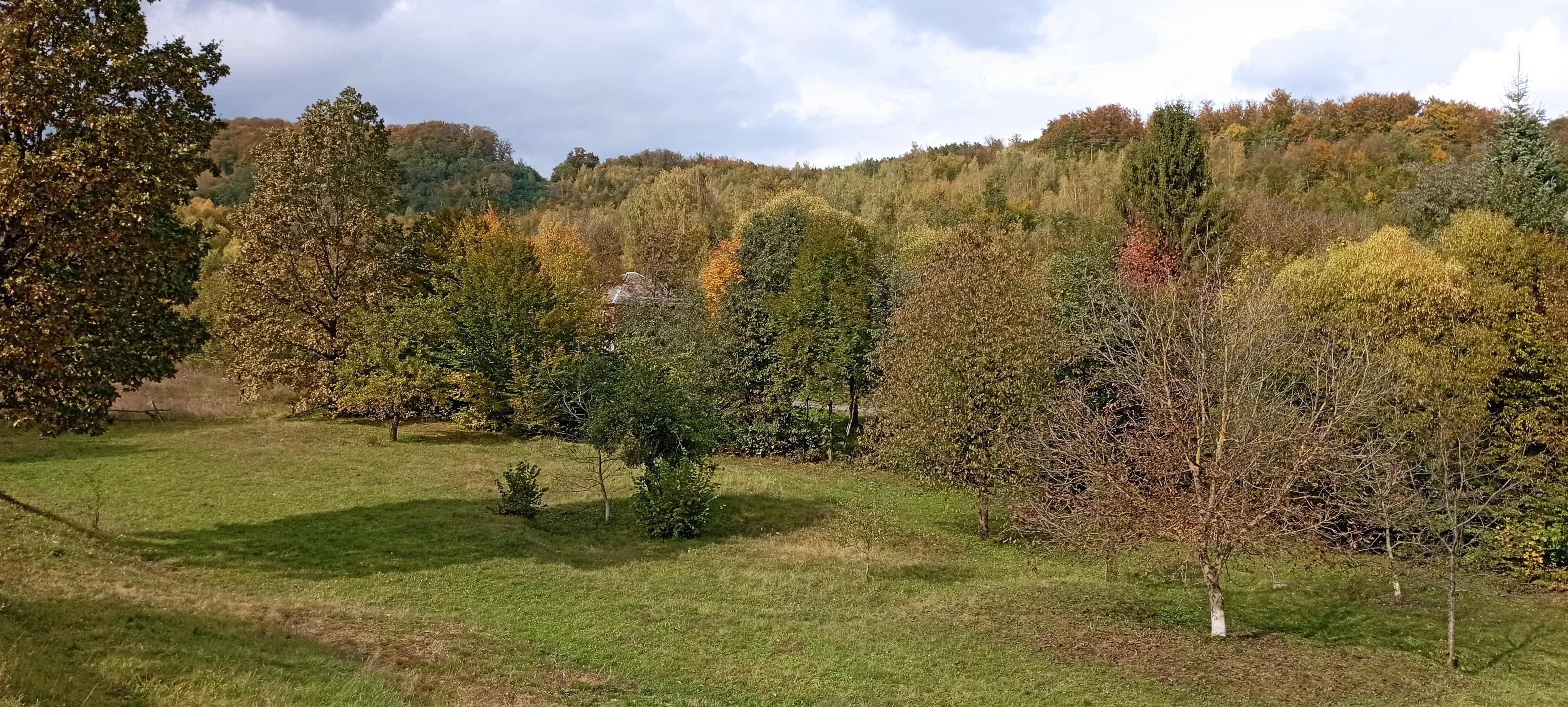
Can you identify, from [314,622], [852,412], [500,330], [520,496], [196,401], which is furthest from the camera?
[852,412]

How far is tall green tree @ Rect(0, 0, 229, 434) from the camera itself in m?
16.7

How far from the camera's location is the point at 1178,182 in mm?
49219

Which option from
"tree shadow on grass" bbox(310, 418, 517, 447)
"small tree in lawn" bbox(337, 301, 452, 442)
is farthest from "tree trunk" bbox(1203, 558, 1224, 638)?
"small tree in lawn" bbox(337, 301, 452, 442)

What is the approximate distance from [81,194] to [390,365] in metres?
24.4

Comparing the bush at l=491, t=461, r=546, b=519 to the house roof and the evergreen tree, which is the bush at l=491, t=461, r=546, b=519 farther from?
the evergreen tree

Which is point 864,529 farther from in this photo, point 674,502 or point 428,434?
point 428,434

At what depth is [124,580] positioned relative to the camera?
58.8ft

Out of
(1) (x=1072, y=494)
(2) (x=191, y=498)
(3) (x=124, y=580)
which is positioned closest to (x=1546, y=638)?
(1) (x=1072, y=494)

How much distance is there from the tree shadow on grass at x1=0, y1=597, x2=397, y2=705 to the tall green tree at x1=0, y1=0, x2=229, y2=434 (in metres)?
5.51

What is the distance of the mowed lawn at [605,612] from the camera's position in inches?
557

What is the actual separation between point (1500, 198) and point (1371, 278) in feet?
42.4

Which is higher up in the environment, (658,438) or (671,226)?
(671,226)

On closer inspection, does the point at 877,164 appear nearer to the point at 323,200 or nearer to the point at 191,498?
the point at 323,200

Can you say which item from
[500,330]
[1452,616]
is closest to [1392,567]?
[1452,616]
